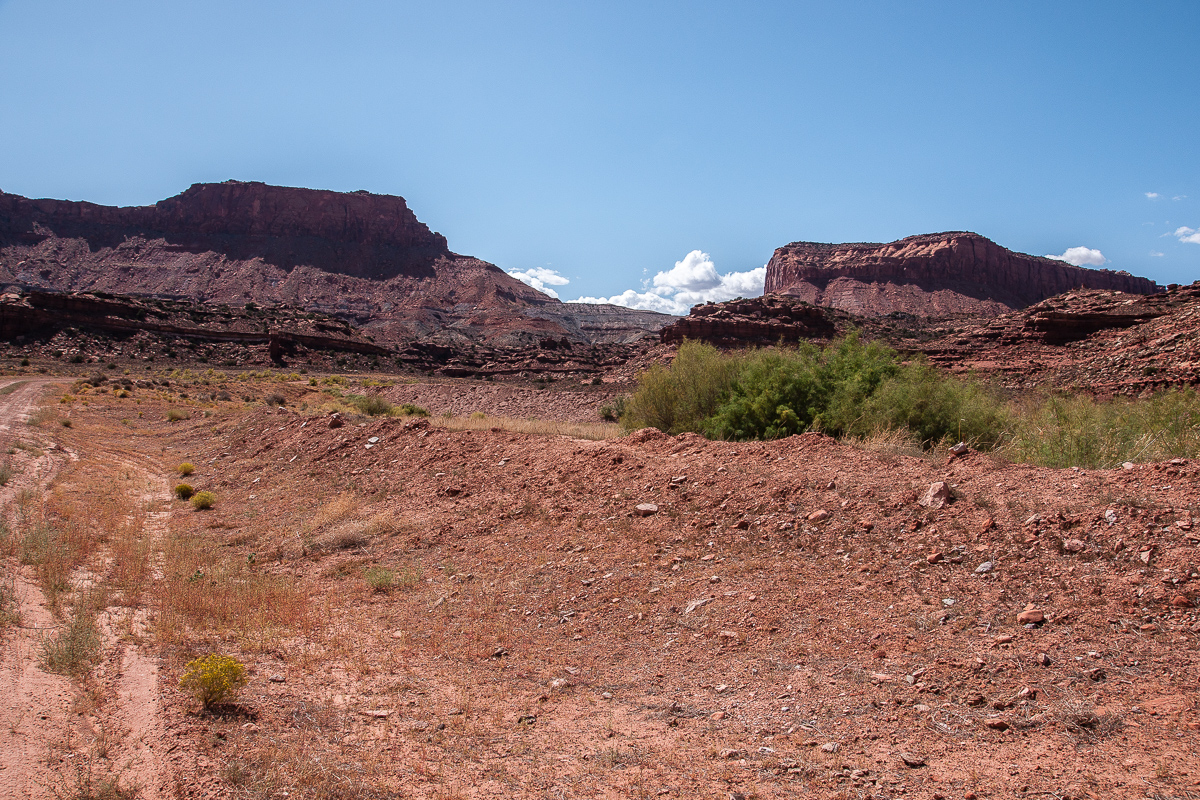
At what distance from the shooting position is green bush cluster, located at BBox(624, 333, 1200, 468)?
9.17 meters

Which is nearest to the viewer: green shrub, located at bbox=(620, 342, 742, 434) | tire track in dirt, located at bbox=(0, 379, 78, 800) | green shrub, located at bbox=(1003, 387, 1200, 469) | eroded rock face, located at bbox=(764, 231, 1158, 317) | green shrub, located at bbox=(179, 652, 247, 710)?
tire track in dirt, located at bbox=(0, 379, 78, 800)

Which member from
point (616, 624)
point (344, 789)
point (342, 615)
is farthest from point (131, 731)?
point (616, 624)

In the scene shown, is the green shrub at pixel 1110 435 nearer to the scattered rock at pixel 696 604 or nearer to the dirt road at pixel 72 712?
the scattered rock at pixel 696 604

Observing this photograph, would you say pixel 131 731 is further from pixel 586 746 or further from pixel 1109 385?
pixel 1109 385

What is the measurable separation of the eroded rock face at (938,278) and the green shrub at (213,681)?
11051cm

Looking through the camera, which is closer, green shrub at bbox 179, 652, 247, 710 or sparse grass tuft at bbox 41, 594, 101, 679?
green shrub at bbox 179, 652, 247, 710

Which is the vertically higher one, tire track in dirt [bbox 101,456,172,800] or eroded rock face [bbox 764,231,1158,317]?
eroded rock face [bbox 764,231,1158,317]

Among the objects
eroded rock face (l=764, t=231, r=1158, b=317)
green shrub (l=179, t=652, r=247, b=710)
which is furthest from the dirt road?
eroded rock face (l=764, t=231, r=1158, b=317)

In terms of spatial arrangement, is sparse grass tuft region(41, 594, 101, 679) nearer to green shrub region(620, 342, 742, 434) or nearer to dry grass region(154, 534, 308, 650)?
dry grass region(154, 534, 308, 650)

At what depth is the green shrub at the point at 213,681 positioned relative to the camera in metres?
4.83

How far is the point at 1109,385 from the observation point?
21.3m

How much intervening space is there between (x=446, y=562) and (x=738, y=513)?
4.10 meters

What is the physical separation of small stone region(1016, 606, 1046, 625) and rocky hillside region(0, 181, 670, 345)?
287 feet

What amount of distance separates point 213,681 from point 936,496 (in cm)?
718
